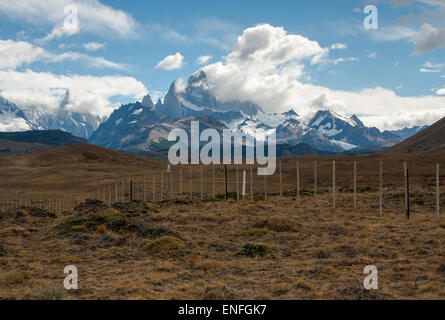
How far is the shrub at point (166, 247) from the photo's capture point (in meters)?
17.3

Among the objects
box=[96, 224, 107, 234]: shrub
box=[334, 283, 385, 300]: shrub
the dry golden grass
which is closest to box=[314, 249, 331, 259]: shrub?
the dry golden grass

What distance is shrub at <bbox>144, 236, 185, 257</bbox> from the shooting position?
683 inches

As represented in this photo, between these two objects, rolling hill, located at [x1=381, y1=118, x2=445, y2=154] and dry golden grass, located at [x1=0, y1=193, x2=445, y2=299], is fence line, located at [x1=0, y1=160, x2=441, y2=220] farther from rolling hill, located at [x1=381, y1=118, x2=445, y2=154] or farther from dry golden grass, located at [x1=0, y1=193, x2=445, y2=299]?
rolling hill, located at [x1=381, y1=118, x2=445, y2=154]

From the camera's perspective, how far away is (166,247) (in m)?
18.0

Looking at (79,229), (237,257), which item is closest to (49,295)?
(237,257)

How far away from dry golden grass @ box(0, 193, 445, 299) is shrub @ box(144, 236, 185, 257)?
0.18ft

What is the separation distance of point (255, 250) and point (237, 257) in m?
0.91

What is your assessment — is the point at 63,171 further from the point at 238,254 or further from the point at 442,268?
the point at 442,268

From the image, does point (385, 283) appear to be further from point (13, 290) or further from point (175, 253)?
point (13, 290)

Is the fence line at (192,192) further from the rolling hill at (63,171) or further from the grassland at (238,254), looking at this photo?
the rolling hill at (63,171)

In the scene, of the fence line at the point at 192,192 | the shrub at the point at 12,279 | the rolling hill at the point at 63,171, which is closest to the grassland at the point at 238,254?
the shrub at the point at 12,279

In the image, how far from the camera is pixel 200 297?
1058cm
